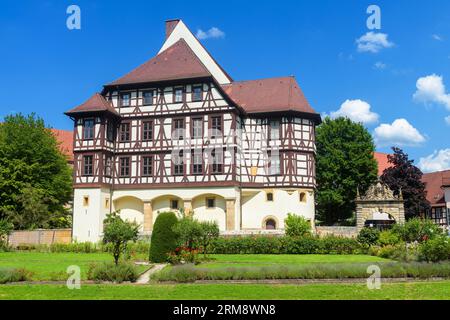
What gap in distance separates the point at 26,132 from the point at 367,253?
30.3 m

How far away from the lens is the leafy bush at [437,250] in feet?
66.9

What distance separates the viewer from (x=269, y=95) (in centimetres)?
4122

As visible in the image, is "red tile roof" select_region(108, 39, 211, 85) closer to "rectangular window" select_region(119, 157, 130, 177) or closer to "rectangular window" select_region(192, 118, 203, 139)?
"rectangular window" select_region(192, 118, 203, 139)

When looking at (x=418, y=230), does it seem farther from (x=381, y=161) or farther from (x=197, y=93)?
(x=381, y=161)

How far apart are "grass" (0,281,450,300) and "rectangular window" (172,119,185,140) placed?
22.6m

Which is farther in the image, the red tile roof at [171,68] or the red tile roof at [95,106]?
the red tile roof at [171,68]

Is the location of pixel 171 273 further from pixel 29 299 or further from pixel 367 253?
pixel 367 253

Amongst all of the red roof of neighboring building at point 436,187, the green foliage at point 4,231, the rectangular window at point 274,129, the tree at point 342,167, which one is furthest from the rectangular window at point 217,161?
the red roof of neighboring building at point 436,187

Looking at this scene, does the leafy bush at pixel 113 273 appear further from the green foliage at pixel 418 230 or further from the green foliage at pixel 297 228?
the green foliage at pixel 297 228

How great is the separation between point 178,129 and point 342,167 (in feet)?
52.3

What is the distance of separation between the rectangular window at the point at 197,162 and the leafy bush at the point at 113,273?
19.7 m

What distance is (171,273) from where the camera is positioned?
17.6 meters
